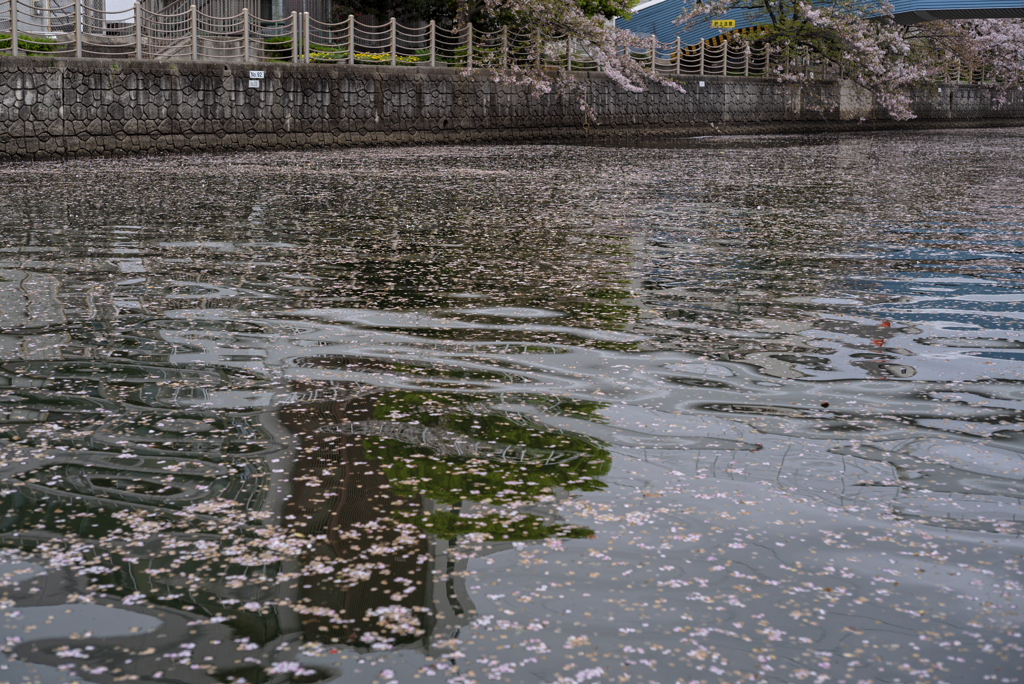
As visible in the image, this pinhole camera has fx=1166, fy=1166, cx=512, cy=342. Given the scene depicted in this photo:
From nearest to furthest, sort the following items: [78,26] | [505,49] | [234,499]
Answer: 1. [234,499]
2. [78,26]
3. [505,49]

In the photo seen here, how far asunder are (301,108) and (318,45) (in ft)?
6.57

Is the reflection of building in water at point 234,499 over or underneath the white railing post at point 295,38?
underneath

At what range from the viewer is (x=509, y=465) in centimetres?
317

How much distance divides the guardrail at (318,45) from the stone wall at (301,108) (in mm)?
558

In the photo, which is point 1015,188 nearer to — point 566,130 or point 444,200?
point 444,200

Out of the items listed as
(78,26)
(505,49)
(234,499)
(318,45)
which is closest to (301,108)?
(318,45)

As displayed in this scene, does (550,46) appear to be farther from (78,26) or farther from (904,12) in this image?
(78,26)

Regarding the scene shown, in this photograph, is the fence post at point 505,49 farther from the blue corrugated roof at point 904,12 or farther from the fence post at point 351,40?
the blue corrugated roof at point 904,12

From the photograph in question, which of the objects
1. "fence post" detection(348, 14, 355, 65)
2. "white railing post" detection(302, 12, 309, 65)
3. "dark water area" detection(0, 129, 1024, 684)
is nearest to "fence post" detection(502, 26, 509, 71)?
"fence post" detection(348, 14, 355, 65)

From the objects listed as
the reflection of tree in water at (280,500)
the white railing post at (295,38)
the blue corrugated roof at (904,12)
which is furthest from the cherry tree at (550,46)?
the reflection of tree in water at (280,500)

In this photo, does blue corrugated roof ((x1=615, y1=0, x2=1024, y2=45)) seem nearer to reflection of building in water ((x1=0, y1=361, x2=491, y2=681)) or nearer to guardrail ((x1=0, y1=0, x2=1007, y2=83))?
guardrail ((x1=0, y1=0, x2=1007, y2=83))

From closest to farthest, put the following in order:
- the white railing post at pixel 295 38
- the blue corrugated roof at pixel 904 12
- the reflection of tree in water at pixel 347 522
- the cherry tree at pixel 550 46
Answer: the reflection of tree in water at pixel 347 522, the white railing post at pixel 295 38, the cherry tree at pixel 550 46, the blue corrugated roof at pixel 904 12

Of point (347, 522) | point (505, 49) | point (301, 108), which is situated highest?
point (505, 49)

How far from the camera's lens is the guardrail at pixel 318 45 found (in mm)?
18703
